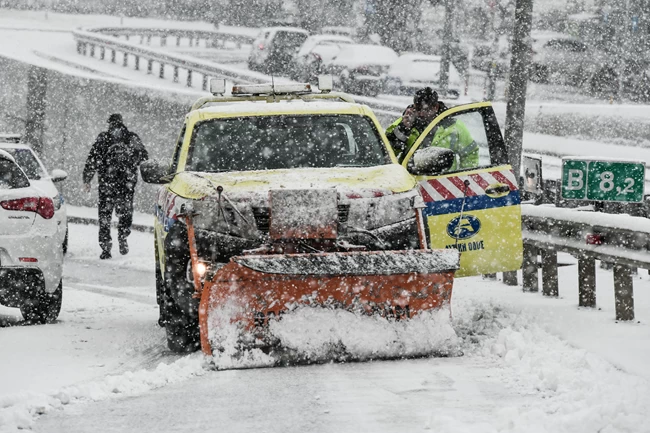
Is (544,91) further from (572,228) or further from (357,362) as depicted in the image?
(357,362)

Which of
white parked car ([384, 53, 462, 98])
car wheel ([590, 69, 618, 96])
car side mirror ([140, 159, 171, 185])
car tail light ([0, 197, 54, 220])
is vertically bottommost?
car wheel ([590, 69, 618, 96])

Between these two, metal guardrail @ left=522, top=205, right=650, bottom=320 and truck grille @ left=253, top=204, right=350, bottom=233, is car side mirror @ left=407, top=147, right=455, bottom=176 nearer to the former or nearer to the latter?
truck grille @ left=253, top=204, right=350, bottom=233

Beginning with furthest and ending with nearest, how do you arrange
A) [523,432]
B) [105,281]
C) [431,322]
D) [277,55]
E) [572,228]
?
[277,55] < [105,281] < [572,228] < [431,322] < [523,432]

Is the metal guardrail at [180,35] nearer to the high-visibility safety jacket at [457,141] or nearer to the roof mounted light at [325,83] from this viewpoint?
the roof mounted light at [325,83]

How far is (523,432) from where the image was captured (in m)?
6.05

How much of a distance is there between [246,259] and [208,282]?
327 mm

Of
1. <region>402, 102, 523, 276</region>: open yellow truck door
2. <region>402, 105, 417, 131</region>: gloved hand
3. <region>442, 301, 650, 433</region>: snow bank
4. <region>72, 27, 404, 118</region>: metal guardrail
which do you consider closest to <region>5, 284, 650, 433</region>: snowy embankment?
<region>442, 301, 650, 433</region>: snow bank

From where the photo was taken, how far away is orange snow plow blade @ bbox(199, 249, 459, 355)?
7.95m

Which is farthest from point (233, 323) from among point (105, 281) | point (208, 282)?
point (105, 281)

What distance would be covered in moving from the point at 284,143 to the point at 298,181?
947 mm

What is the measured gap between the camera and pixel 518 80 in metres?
15.9

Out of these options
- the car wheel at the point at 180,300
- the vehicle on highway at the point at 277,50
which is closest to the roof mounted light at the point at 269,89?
the car wheel at the point at 180,300

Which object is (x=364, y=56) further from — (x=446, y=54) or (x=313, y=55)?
(x=446, y=54)

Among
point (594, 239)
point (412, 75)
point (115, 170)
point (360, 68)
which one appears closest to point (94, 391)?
point (594, 239)
